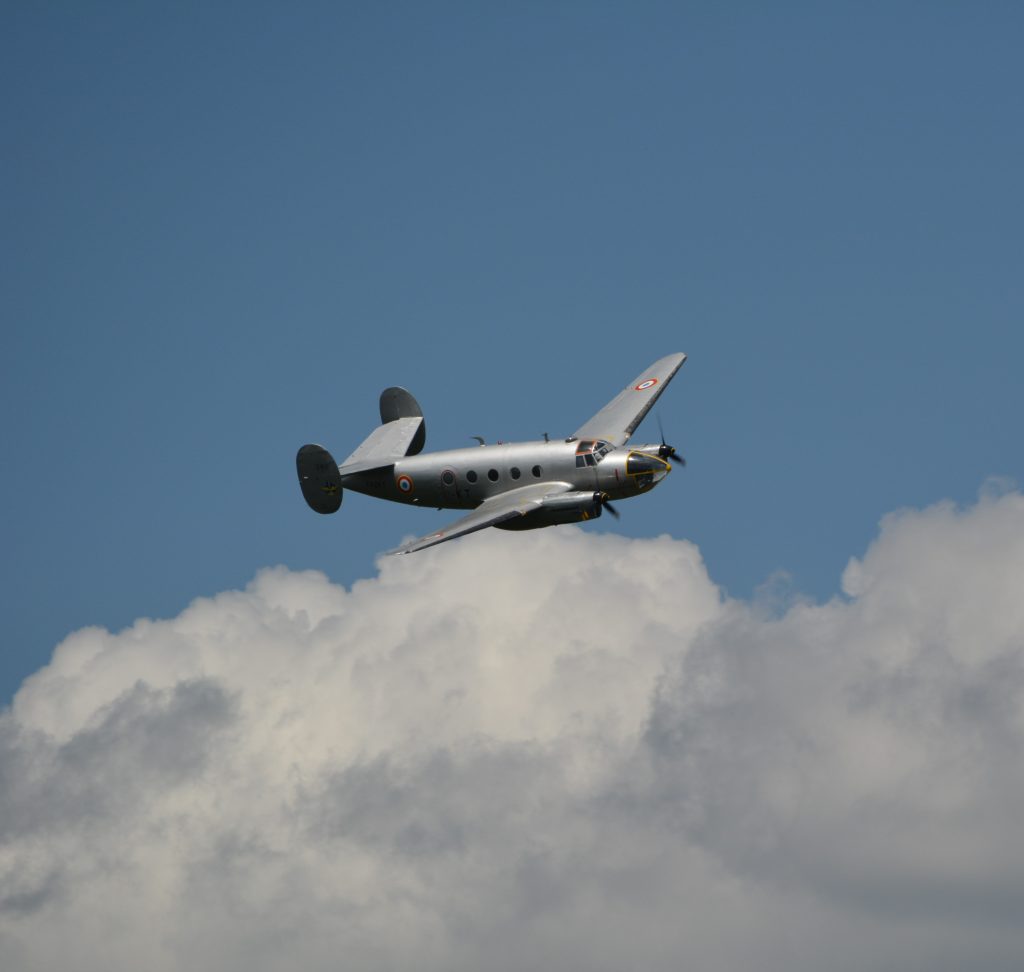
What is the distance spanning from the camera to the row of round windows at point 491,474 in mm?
75875

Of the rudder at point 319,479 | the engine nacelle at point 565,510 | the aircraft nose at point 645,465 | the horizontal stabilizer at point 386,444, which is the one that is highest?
the horizontal stabilizer at point 386,444

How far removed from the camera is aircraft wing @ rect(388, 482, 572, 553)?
69500 mm

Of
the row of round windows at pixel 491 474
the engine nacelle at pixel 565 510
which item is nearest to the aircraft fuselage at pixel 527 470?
the row of round windows at pixel 491 474

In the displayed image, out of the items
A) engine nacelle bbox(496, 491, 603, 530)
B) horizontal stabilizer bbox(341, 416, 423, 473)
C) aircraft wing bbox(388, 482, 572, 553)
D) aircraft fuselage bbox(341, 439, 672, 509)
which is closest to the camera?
aircraft wing bbox(388, 482, 572, 553)

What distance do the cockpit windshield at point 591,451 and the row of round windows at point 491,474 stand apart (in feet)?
6.18

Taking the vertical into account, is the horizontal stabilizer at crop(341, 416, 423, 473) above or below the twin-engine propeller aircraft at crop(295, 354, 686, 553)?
above

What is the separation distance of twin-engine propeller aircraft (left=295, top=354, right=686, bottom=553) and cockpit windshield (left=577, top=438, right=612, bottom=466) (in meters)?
0.04

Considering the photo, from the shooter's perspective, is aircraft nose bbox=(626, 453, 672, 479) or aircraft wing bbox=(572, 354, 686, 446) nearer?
aircraft nose bbox=(626, 453, 672, 479)

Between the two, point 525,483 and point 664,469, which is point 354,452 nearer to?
point 525,483

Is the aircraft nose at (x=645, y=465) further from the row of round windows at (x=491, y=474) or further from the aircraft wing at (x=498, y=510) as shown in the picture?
the row of round windows at (x=491, y=474)

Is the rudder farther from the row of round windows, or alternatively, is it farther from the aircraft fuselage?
the row of round windows

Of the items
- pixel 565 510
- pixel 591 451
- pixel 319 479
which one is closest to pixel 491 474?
pixel 591 451

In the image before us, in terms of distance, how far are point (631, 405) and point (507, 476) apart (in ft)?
36.1

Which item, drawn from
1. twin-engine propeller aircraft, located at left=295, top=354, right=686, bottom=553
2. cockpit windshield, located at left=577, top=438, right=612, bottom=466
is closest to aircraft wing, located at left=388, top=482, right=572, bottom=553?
twin-engine propeller aircraft, located at left=295, top=354, right=686, bottom=553
